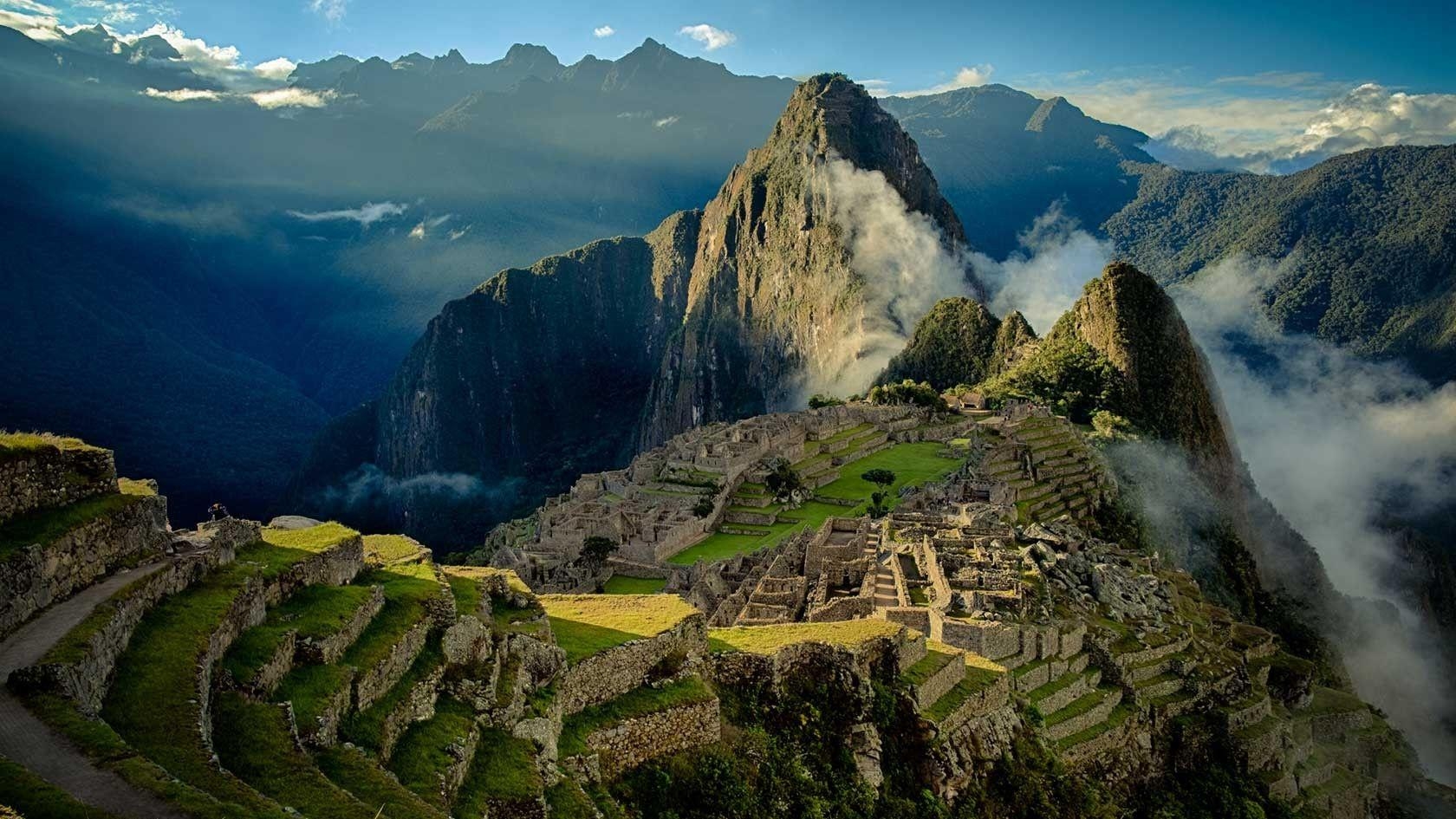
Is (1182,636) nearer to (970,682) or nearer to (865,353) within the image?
(970,682)

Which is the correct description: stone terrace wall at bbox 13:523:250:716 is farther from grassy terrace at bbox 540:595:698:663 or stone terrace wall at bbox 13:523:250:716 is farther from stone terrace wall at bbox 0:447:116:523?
grassy terrace at bbox 540:595:698:663

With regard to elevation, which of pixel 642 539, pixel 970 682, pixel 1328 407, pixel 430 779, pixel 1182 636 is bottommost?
pixel 1328 407

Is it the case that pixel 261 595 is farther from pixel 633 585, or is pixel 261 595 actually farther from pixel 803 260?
pixel 803 260

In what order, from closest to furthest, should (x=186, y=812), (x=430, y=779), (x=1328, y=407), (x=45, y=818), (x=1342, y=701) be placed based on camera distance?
(x=45, y=818)
(x=186, y=812)
(x=430, y=779)
(x=1342, y=701)
(x=1328, y=407)

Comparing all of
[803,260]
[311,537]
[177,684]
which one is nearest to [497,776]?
[177,684]

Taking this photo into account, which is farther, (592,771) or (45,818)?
(592,771)

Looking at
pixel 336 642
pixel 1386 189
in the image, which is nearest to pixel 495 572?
pixel 336 642

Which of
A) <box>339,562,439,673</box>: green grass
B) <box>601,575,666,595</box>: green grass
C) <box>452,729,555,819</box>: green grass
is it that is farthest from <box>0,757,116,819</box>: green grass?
<box>601,575,666,595</box>: green grass
